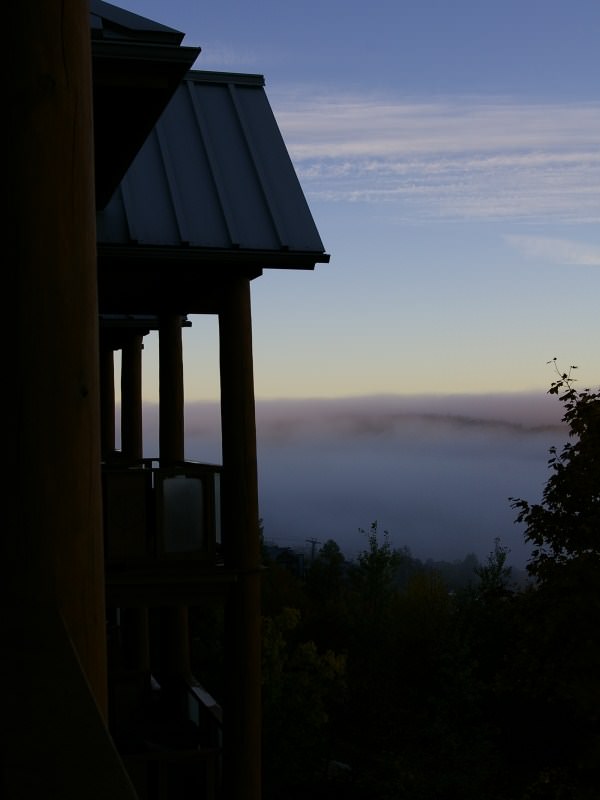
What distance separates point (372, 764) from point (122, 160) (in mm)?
28328

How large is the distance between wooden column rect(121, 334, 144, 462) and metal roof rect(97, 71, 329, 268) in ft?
33.9

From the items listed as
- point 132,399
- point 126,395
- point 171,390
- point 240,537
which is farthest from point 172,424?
point 126,395

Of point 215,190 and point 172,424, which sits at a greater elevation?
point 215,190

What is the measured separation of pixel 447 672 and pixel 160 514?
26379 millimetres

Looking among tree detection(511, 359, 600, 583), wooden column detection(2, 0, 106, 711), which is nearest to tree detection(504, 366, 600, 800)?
tree detection(511, 359, 600, 583)

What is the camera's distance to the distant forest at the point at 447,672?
22.2 meters

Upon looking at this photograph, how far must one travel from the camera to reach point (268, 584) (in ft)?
167

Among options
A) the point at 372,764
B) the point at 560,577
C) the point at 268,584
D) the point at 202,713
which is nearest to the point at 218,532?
the point at 202,713

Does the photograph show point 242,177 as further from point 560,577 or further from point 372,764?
point 372,764

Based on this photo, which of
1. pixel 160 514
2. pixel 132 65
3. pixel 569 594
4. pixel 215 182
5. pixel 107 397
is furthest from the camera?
pixel 107 397

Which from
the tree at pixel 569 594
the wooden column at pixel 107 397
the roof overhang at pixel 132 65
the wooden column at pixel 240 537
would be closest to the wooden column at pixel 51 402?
the roof overhang at pixel 132 65

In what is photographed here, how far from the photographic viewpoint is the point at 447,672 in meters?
35.6

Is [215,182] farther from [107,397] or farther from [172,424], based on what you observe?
[107,397]

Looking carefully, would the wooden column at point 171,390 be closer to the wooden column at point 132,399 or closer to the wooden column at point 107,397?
the wooden column at point 132,399
